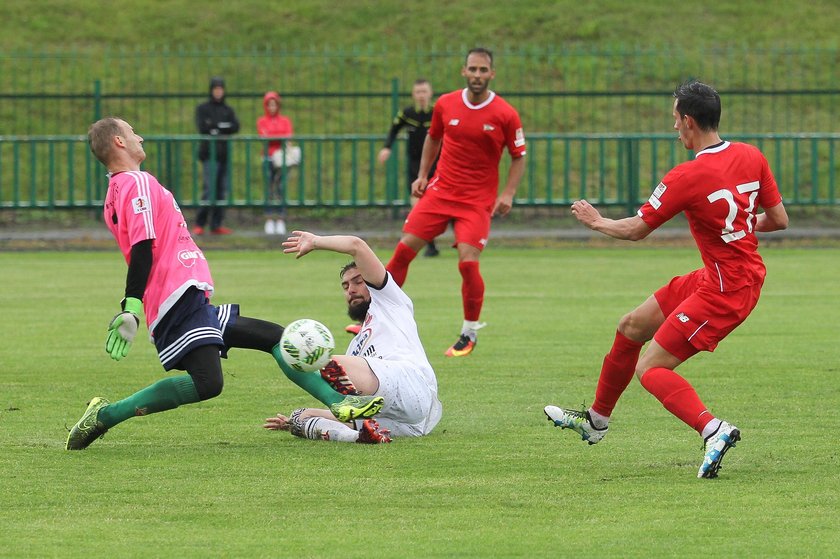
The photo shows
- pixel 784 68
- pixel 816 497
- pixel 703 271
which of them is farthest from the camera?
pixel 784 68

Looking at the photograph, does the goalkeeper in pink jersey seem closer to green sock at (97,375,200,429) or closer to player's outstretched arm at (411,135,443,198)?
green sock at (97,375,200,429)

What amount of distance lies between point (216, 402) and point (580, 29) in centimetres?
2239

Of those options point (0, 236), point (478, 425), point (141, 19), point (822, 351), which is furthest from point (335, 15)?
point (478, 425)

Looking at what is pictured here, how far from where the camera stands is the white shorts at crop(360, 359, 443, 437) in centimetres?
746

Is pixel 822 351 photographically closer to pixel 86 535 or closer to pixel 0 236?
pixel 86 535

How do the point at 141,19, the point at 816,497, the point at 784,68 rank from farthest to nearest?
the point at 141,19, the point at 784,68, the point at 816,497

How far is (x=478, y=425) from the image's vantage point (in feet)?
26.0

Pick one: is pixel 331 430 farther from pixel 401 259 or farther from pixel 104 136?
pixel 401 259

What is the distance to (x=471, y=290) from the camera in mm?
11016

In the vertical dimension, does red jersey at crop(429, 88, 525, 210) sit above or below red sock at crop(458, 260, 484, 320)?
above

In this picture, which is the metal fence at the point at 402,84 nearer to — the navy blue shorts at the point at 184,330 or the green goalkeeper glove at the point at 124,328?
the navy blue shorts at the point at 184,330

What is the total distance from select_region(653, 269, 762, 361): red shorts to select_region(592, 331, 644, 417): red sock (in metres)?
0.40

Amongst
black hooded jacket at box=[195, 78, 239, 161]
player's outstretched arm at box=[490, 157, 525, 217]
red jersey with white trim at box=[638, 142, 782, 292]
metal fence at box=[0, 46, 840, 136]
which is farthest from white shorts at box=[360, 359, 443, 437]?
metal fence at box=[0, 46, 840, 136]

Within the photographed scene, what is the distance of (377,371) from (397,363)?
15 centimetres
